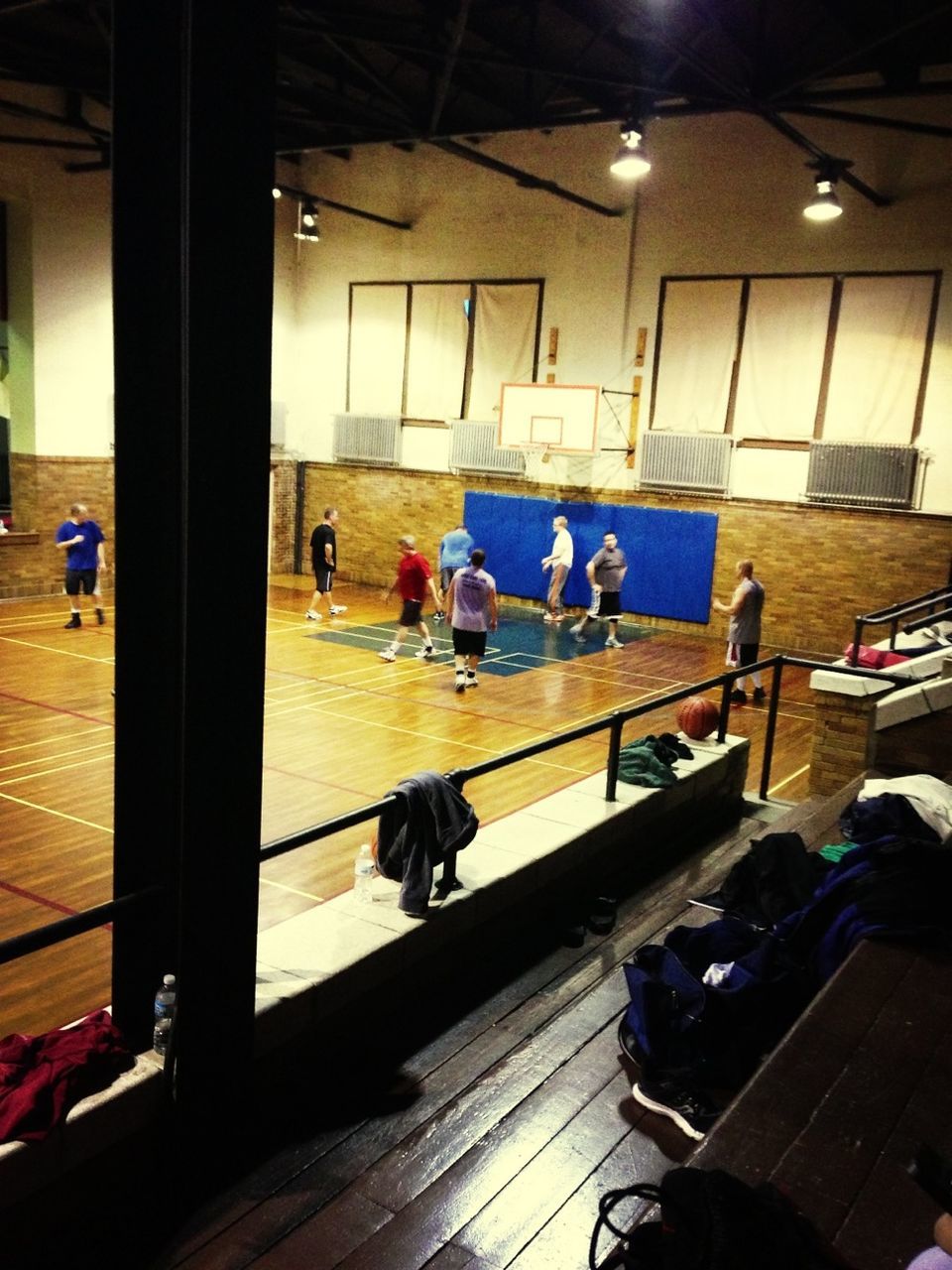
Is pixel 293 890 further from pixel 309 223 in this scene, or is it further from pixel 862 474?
pixel 309 223

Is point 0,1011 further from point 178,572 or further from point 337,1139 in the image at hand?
point 178,572

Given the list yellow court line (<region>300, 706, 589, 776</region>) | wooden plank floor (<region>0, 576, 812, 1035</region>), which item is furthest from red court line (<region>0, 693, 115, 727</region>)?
yellow court line (<region>300, 706, 589, 776</region>)

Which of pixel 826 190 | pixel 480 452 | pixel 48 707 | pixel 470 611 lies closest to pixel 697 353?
pixel 826 190

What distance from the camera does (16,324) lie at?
58.2ft

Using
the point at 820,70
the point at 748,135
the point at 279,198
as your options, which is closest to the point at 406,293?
the point at 279,198

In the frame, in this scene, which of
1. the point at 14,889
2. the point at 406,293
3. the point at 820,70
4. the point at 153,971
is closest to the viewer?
the point at 153,971

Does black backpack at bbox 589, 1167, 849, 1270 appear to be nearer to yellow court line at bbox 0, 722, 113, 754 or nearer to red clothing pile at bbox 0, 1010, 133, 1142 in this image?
red clothing pile at bbox 0, 1010, 133, 1142

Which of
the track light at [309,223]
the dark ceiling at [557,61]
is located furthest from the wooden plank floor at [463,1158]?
the track light at [309,223]

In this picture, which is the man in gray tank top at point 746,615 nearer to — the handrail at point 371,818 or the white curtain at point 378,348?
the handrail at point 371,818

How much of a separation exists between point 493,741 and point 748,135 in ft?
39.9

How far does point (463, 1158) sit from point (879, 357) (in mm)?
15356

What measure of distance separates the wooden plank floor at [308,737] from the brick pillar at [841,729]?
386mm

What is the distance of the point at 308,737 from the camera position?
1026 cm

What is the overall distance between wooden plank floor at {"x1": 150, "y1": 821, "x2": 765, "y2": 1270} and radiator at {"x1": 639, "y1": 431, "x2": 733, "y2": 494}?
14.0 meters
